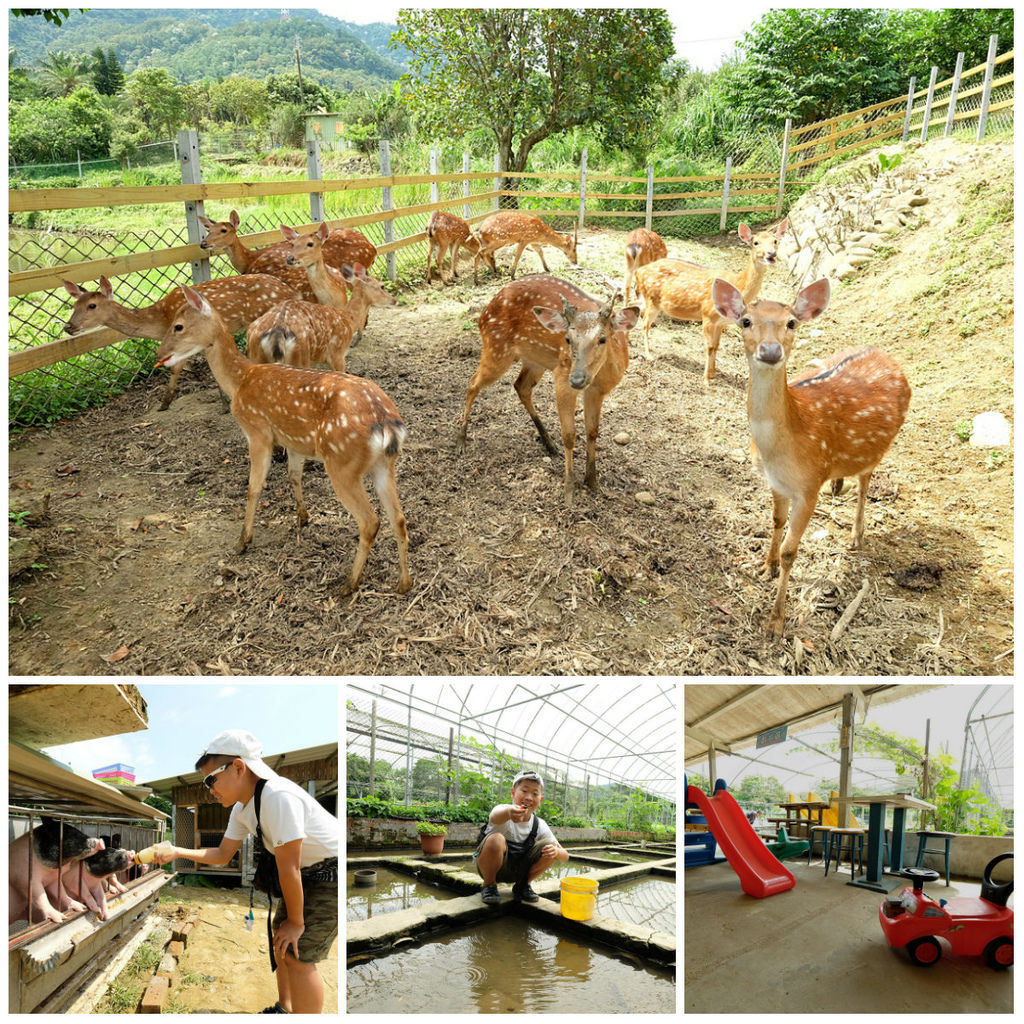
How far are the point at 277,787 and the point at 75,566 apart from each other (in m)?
2.20

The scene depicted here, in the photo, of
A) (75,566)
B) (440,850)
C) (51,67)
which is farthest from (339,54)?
(440,850)

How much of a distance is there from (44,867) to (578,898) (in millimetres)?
2012

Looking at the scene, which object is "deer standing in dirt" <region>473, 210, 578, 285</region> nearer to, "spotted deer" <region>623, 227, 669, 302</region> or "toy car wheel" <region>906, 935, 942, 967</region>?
"spotted deer" <region>623, 227, 669, 302</region>

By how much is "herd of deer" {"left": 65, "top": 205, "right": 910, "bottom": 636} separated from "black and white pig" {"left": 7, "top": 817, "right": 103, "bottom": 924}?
1543 mm

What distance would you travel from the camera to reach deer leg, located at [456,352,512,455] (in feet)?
15.9

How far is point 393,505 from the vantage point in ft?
11.7

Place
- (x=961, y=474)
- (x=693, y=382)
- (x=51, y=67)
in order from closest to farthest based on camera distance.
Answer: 1. (x=961, y=474)
2. (x=693, y=382)
3. (x=51, y=67)

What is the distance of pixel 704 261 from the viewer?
38.1 feet

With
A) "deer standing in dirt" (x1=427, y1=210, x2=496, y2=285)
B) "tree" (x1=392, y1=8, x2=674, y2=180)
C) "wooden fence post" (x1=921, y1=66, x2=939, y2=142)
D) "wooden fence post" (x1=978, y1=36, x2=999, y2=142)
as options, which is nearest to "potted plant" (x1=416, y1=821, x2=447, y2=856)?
"deer standing in dirt" (x1=427, y1=210, x2=496, y2=285)

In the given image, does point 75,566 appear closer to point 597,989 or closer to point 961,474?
point 597,989

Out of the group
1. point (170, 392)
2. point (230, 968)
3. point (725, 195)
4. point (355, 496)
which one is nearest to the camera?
point (230, 968)

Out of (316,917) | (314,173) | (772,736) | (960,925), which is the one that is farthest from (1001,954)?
(314,173)

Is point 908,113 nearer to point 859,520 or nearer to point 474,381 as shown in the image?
point 859,520

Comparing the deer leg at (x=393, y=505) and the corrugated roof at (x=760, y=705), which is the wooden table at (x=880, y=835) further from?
the deer leg at (x=393, y=505)
